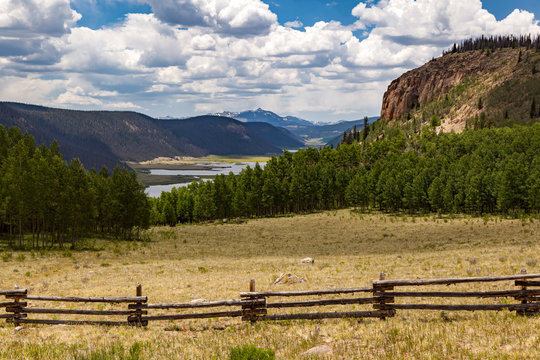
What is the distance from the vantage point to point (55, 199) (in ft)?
194

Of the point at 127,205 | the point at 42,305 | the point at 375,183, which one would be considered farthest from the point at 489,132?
the point at 42,305

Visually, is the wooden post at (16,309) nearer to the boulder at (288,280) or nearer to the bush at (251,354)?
the bush at (251,354)

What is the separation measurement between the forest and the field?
37854 millimetres

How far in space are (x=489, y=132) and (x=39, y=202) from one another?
156989 mm

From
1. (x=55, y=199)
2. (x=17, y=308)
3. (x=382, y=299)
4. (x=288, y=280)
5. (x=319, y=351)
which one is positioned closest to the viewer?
(x=319, y=351)

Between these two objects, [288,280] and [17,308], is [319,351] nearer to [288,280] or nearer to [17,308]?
[288,280]

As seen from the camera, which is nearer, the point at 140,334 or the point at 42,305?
the point at 140,334

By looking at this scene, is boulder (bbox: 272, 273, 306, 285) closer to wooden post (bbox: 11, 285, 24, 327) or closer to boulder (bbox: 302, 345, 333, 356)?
boulder (bbox: 302, 345, 333, 356)

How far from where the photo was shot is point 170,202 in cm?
12338

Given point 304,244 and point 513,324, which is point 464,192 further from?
point 513,324

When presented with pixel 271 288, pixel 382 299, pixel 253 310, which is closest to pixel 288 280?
pixel 271 288

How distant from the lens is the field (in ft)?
39.3

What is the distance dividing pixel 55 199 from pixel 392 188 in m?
79.1

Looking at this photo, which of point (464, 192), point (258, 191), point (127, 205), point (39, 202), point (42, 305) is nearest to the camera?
point (42, 305)
